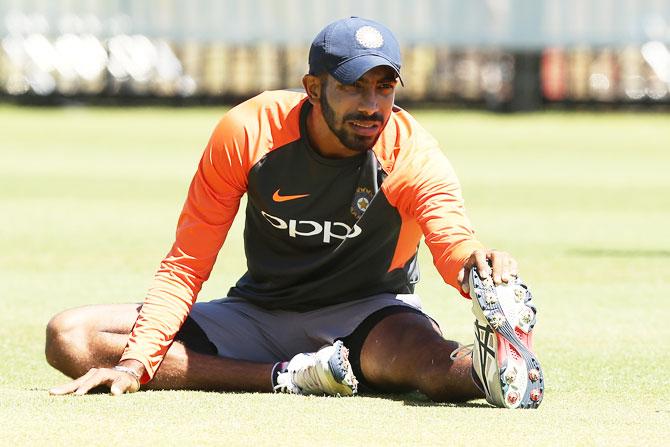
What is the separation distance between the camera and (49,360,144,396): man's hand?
6.71m

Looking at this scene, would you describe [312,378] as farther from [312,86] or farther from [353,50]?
[353,50]

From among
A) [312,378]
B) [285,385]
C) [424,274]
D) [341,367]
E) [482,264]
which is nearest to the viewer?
[482,264]

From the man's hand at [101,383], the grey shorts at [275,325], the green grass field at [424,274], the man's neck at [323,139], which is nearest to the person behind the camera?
the green grass field at [424,274]

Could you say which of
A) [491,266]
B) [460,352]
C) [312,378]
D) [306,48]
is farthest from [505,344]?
[306,48]

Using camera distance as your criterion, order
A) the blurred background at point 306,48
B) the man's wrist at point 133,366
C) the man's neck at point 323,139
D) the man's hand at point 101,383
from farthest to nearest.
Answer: the blurred background at point 306,48 → the man's neck at point 323,139 → the man's wrist at point 133,366 → the man's hand at point 101,383

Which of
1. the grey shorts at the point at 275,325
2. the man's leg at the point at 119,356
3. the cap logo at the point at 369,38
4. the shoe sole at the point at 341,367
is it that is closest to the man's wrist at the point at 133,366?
the man's leg at the point at 119,356

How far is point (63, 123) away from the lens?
29125 millimetres

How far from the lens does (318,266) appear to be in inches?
281

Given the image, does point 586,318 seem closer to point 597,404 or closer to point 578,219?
point 597,404

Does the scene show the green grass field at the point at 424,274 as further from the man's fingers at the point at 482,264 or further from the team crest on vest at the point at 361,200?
the team crest on vest at the point at 361,200

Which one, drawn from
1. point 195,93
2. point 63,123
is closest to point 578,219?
point 63,123

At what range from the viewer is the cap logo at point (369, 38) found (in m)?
6.62

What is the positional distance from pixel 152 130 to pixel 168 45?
5.47 metres

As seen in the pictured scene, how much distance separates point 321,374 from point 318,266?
0.57m
